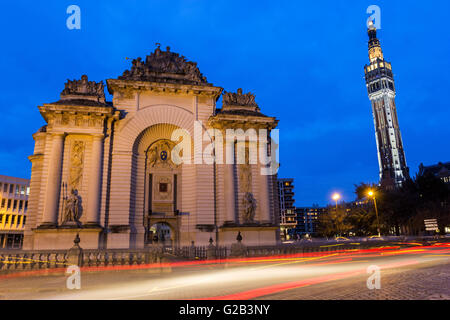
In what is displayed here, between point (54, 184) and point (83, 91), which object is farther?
point (83, 91)

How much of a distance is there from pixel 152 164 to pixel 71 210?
9.30 meters

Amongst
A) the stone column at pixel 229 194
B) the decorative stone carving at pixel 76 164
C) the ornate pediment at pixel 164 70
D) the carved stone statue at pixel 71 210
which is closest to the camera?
the carved stone statue at pixel 71 210

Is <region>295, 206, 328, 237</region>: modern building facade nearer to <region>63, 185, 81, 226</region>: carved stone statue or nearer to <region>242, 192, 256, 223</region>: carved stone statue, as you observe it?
<region>242, 192, 256, 223</region>: carved stone statue

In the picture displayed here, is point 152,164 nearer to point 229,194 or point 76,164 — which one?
point 76,164

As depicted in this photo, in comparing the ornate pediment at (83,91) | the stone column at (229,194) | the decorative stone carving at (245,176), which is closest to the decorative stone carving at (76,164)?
the ornate pediment at (83,91)

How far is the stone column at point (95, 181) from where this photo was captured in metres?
28.5

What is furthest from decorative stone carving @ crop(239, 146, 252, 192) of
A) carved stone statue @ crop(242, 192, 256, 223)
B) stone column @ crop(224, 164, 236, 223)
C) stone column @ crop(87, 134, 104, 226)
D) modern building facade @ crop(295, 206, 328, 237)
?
modern building facade @ crop(295, 206, 328, 237)

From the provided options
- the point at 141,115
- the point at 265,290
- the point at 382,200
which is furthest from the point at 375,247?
the point at 382,200

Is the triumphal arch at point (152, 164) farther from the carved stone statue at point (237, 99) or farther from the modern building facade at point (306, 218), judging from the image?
the modern building facade at point (306, 218)

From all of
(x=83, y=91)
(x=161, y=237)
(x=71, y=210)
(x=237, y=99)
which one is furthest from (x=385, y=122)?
(x=71, y=210)

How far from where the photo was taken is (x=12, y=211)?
2680 inches

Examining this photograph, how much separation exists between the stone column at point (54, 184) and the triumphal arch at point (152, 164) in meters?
0.08

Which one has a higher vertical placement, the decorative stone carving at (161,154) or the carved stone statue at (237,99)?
the carved stone statue at (237,99)

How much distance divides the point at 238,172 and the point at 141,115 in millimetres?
11934
